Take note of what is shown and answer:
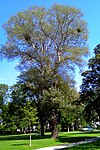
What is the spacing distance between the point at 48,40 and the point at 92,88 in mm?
10830

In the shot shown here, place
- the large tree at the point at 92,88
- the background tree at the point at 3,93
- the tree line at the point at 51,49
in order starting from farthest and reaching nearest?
the background tree at the point at 3,93 < the tree line at the point at 51,49 < the large tree at the point at 92,88

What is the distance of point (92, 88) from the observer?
115 feet

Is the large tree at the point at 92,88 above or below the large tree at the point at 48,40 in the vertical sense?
below

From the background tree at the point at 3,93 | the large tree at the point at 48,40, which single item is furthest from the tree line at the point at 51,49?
the background tree at the point at 3,93

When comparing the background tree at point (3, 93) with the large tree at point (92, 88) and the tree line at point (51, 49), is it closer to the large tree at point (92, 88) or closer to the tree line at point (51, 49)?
the tree line at point (51, 49)

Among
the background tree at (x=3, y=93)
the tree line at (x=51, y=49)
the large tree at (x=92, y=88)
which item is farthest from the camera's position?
the background tree at (x=3, y=93)

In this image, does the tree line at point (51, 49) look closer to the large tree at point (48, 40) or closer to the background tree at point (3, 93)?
the large tree at point (48, 40)

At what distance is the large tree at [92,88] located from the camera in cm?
3372

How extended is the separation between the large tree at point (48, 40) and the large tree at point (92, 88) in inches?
240

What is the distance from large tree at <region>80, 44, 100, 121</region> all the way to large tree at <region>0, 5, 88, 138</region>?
20.0ft

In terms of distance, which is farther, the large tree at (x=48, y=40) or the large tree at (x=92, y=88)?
the large tree at (x=48, y=40)

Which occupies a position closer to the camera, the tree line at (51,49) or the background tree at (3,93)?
the tree line at (51,49)

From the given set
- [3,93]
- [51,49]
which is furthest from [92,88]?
[3,93]

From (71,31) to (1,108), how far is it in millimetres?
55545
